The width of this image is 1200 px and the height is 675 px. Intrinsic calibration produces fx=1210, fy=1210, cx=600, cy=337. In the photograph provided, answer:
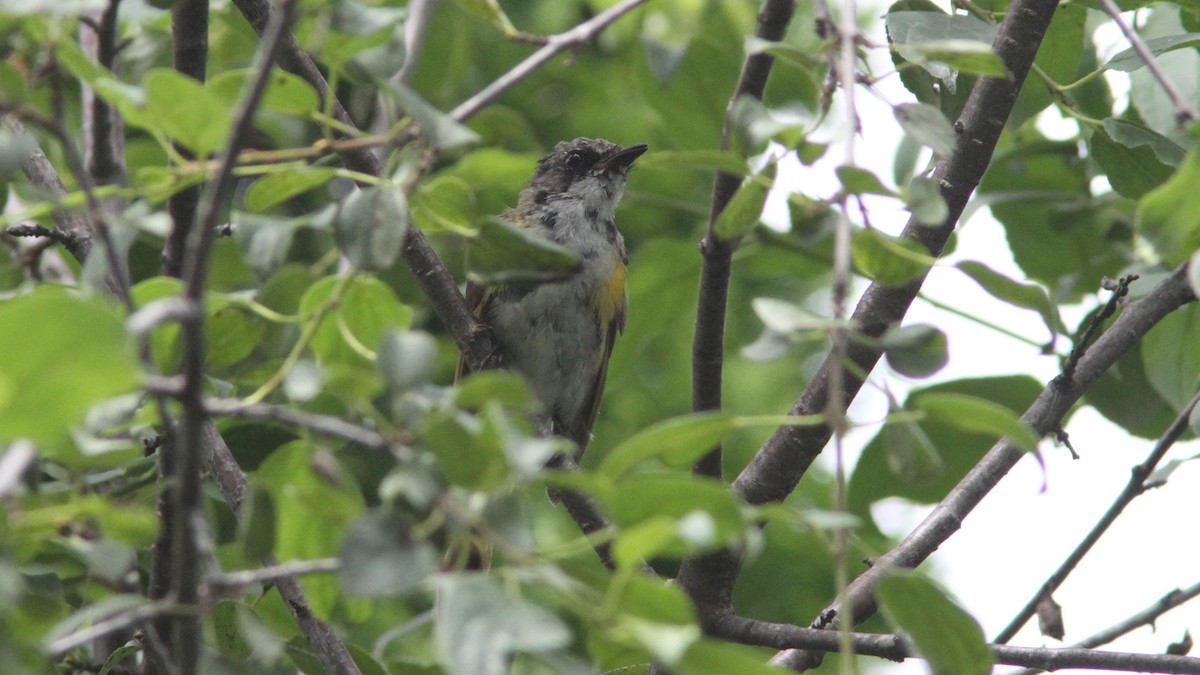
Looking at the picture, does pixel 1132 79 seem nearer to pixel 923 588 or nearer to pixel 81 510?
pixel 923 588

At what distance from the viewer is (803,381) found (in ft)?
22.0

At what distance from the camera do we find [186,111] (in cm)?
153

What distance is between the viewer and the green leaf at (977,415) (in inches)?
57.3

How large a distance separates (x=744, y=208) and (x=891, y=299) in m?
1.36

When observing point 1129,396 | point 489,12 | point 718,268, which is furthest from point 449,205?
point 1129,396

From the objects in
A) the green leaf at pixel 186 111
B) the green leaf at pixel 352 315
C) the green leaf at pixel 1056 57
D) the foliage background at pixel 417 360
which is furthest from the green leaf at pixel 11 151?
the green leaf at pixel 1056 57

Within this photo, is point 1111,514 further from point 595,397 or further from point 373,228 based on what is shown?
point 595,397

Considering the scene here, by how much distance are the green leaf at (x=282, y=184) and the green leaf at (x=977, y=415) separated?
2.85ft

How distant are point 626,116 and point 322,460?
5.74m

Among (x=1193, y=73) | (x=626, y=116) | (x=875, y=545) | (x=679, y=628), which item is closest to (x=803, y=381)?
(x=626, y=116)

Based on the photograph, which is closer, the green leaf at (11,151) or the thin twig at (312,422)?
the thin twig at (312,422)

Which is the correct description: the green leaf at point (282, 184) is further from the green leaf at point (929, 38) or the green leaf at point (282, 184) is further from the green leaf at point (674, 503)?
the green leaf at point (929, 38)

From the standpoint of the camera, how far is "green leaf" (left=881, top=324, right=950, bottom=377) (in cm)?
160

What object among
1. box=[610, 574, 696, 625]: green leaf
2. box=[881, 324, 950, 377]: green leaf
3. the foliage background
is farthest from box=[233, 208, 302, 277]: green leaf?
box=[881, 324, 950, 377]: green leaf
